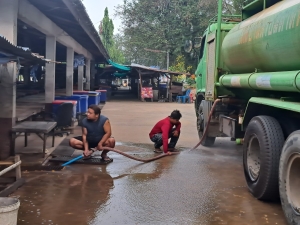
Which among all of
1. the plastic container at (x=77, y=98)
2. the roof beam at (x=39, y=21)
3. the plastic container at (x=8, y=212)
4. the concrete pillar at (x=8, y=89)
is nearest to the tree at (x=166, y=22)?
the plastic container at (x=77, y=98)

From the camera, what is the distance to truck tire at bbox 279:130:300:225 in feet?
12.5

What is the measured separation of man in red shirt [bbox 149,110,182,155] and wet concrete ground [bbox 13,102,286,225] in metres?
0.40

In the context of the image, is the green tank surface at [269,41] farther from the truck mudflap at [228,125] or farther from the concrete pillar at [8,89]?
the concrete pillar at [8,89]

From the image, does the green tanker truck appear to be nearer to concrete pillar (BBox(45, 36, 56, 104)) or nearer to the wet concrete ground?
the wet concrete ground

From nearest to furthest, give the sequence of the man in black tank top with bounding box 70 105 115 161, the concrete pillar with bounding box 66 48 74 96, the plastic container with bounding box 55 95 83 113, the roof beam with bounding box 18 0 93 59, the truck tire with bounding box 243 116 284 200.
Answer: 1. the truck tire with bounding box 243 116 284 200
2. the man in black tank top with bounding box 70 105 115 161
3. the roof beam with bounding box 18 0 93 59
4. the plastic container with bounding box 55 95 83 113
5. the concrete pillar with bounding box 66 48 74 96

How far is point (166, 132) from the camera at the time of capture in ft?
24.5

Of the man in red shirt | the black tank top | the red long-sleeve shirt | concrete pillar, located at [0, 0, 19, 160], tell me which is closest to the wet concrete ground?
the red long-sleeve shirt

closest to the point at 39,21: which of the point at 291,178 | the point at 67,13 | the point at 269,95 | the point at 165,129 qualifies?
the point at 67,13

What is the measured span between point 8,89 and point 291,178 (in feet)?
15.9

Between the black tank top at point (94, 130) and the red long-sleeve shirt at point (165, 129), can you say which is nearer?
the black tank top at point (94, 130)

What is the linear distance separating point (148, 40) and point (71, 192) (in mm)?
30245

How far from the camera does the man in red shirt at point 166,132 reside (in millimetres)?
7516

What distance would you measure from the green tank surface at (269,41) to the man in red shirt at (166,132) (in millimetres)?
1939

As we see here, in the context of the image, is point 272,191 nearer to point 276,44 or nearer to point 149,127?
point 276,44
